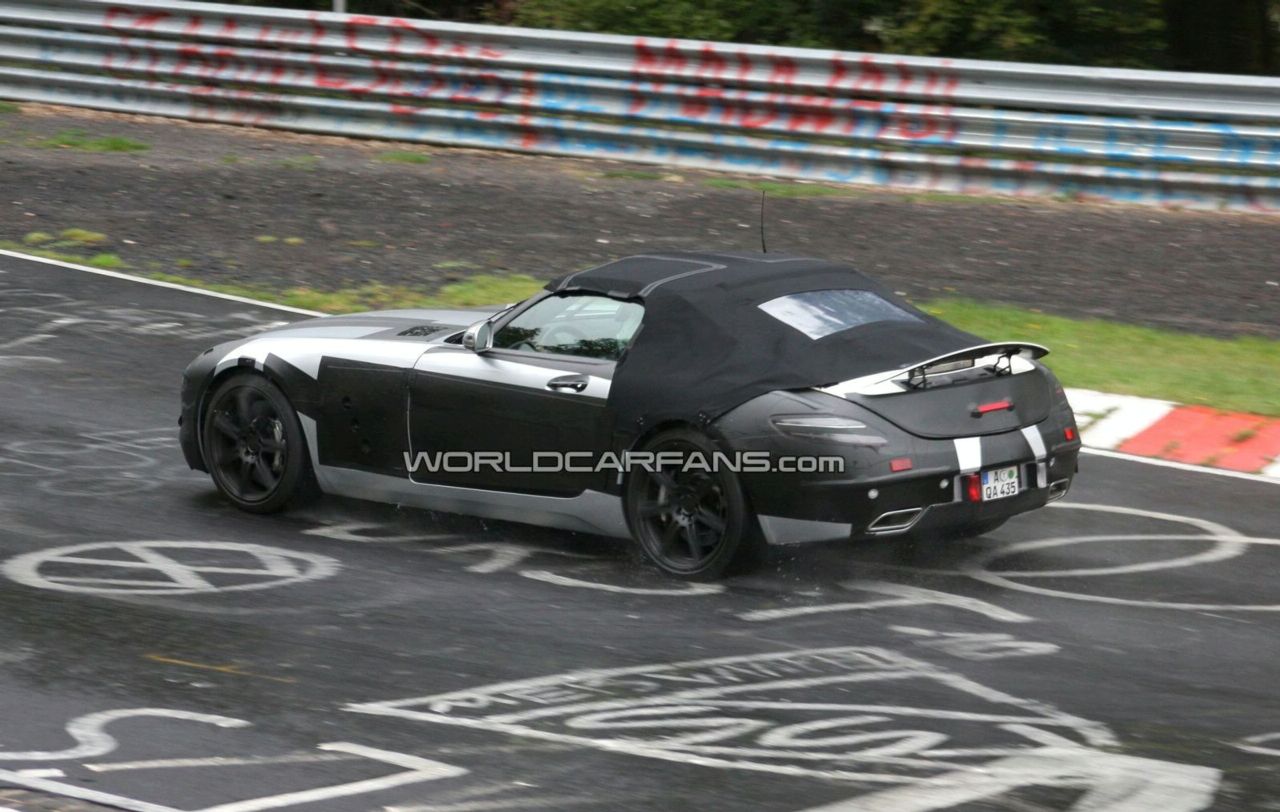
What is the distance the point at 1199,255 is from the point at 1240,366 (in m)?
2.86

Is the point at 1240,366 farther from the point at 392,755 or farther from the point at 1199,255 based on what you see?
the point at 392,755

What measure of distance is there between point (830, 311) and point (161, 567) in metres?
3.21

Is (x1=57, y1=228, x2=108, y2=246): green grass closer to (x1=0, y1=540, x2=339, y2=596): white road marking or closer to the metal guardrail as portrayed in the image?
the metal guardrail

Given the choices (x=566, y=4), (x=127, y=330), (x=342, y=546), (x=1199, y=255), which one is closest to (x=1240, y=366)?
(x=1199, y=255)

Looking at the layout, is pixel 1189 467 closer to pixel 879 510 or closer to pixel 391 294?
pixel 879 510

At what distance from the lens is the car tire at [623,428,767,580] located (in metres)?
7.30

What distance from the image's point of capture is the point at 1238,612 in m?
7.23

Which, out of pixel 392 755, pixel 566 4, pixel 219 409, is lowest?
pixel 392 755

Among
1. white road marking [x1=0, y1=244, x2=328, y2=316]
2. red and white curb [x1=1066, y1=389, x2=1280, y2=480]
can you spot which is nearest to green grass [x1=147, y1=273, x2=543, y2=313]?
white road marking [x1=0, y1=244, x2=328, y2=316]

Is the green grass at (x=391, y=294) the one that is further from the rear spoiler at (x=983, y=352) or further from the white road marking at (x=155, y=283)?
the rear spoiler at (x=983, y=352)

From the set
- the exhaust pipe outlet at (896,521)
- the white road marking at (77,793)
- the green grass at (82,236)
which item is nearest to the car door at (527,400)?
the exhaust pipe outlet at (896,521)

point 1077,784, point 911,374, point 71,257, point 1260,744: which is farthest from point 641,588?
point 71,257

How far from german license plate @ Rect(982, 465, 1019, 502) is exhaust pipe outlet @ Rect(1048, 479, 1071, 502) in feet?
0.89

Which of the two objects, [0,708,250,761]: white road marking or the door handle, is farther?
the door handle
